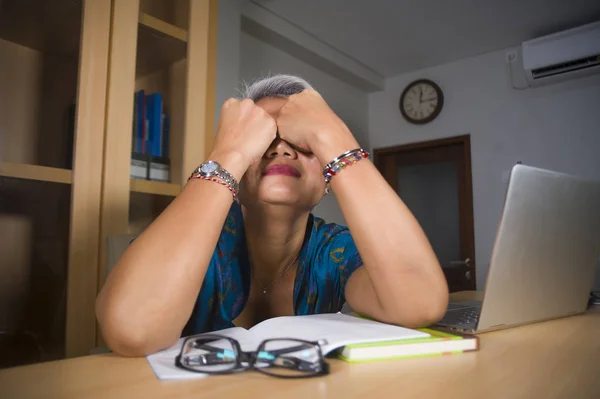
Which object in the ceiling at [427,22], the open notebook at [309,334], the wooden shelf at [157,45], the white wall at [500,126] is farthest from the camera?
the white wall at [500,126]

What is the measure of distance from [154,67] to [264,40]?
1.69 metres

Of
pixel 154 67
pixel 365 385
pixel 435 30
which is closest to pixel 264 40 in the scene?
pixel 435 30

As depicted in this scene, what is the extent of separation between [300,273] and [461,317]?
1.20ft

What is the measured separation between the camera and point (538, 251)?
730 mm

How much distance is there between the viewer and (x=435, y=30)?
313 cm

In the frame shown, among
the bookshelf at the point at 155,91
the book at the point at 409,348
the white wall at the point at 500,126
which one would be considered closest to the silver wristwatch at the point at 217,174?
the book at the point at 409,348

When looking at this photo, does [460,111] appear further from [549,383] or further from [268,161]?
[549,383]

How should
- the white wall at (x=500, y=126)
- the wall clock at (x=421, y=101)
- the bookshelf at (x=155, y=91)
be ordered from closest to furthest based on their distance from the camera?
the bookshelf at (x=155, y=91), the white wall at (x=500, y=126), the wall clock at (x=421, y=101)

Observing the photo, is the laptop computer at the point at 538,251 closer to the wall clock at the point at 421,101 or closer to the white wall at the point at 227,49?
the white wall at the point at 227,49

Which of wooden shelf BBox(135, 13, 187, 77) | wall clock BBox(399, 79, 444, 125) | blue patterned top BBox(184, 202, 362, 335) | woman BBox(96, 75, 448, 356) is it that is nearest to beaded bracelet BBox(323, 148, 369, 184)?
woman BBox(96, 75, 448, 356)

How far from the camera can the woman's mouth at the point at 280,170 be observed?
92 centimetres

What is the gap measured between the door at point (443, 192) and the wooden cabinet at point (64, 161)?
2748 millimetres

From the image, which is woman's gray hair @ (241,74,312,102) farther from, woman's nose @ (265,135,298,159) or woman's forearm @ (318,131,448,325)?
woman's forearm @ (318,131,448,325)

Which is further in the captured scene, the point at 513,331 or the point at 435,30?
the point at 435,30
